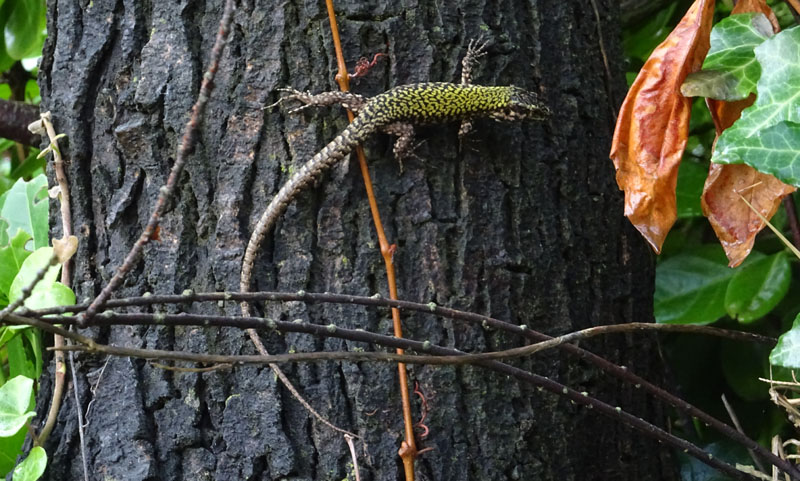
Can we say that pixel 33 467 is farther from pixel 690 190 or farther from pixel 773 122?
pixel 690 190

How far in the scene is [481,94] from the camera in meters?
1.64

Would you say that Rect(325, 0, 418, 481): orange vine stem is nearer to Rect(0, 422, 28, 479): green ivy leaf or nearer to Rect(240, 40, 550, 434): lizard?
Rect(240, 40, 550, 434): lizard

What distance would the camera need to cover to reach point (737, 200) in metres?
1.45

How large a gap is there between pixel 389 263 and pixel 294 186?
235 millimetres

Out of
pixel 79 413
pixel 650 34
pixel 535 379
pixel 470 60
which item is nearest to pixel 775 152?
pixel 535 379

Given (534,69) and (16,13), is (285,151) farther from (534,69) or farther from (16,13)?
(16,13)

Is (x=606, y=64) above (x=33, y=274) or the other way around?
above

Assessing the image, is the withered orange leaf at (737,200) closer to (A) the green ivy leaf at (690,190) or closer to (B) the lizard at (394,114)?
(B) the lizard at (394,114)

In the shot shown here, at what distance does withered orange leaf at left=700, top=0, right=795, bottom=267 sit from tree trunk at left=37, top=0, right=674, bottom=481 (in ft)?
0.95

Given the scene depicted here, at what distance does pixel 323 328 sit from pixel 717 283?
1391 millimetres

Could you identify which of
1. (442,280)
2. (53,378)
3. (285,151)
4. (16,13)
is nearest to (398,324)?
(442,280)

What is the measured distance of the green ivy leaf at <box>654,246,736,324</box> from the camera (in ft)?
6.66

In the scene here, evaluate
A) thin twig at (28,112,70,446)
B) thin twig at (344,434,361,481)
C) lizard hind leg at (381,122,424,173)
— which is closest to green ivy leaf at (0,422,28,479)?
thin twig at (28,112,70,446)

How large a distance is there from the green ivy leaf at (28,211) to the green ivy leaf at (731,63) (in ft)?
4.61
